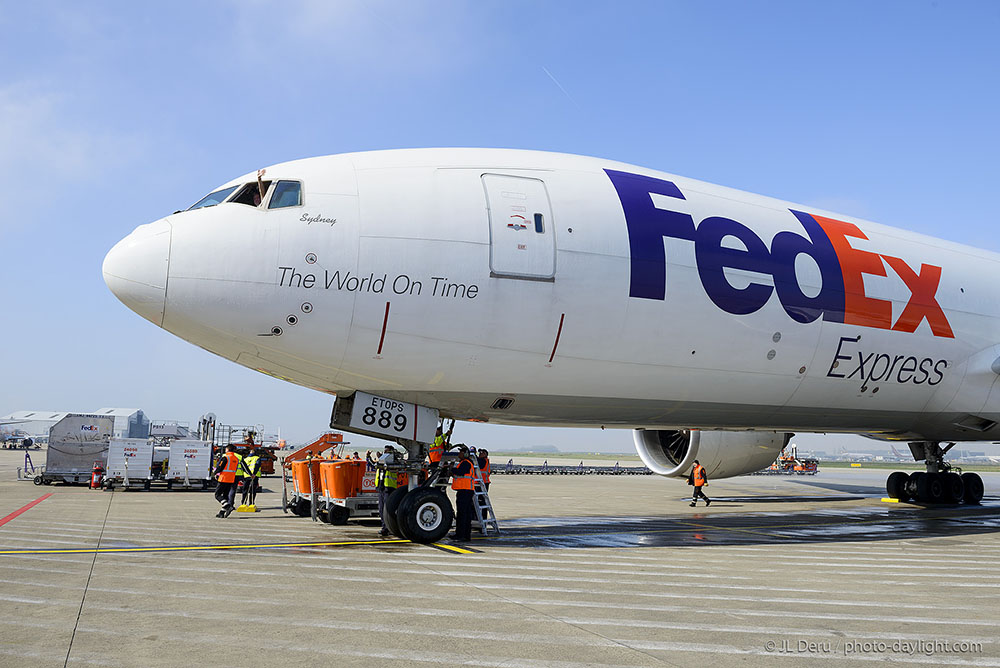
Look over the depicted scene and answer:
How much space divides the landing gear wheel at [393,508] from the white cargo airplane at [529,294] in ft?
1.47

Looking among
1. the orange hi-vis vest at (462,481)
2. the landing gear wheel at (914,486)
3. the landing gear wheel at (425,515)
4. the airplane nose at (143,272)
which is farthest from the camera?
the landing gear wheel at (914,486)

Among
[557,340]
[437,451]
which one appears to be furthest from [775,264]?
[437,451]

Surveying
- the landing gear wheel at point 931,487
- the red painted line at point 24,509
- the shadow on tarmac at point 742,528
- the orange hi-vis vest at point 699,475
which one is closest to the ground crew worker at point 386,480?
the shadow on tarmac at point 742,528

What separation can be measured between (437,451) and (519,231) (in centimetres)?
356

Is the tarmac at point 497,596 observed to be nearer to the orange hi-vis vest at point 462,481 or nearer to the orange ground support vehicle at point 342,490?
the orange ground support vehicle at point 342,490

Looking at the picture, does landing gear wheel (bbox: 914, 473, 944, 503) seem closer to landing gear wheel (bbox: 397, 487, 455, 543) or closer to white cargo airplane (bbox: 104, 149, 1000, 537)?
white cargo airplane (bbox: 104, 149, 1000, 537)

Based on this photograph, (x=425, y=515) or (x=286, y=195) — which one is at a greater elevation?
(x=286, y=195)

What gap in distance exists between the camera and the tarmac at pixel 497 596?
4.75 metres

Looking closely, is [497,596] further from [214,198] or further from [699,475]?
[699,475]

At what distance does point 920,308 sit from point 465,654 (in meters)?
11.1

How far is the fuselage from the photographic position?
28.3ft

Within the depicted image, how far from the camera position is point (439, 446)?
36.7 ft

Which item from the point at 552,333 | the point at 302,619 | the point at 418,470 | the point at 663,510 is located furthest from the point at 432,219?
the point at 663,510

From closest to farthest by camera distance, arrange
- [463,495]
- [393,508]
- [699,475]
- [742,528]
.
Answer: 1. [393,508]
2. [463,495]
3. [742,528]
4. [699,475]
